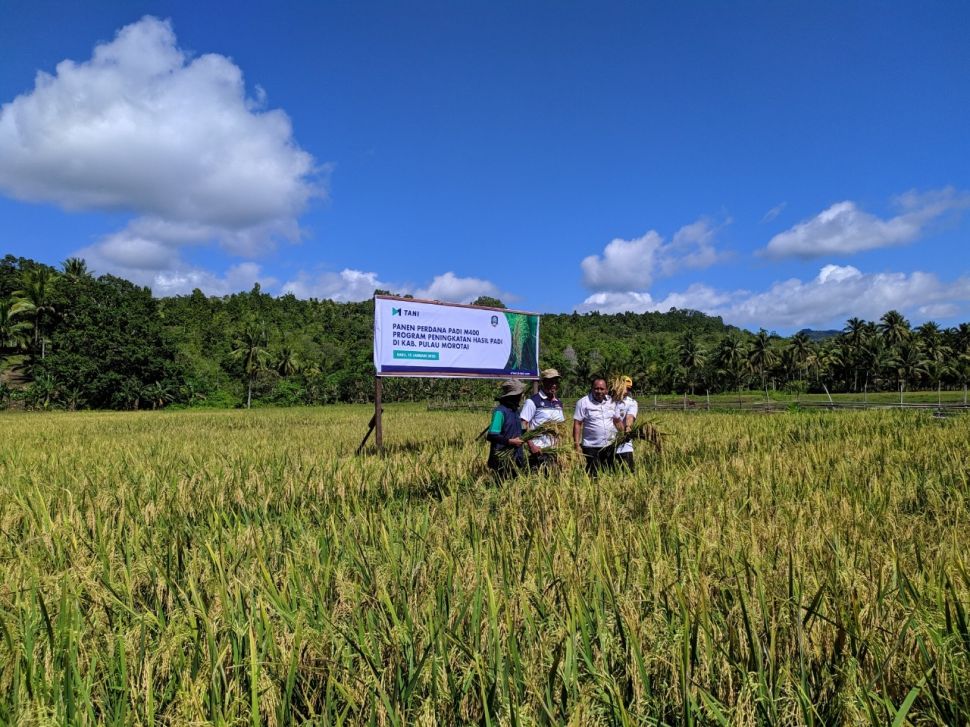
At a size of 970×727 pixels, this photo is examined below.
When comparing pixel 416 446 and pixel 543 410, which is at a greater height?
pixel 543 410

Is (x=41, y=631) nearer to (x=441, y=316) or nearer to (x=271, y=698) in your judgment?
(x=271, y=698)

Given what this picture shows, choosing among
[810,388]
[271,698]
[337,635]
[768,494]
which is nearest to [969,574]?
[768,494]

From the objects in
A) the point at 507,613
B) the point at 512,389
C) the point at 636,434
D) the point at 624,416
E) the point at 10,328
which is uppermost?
the point at 10,328

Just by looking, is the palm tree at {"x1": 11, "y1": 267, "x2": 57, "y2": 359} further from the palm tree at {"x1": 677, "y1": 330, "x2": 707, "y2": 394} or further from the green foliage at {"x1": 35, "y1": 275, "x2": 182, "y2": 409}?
the palm tree at {"x1": 677, "y1": 330, "x2": 707, "y2": 394}

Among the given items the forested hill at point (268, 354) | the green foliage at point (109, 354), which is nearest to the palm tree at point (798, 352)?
the forested hill at point (268, 354)

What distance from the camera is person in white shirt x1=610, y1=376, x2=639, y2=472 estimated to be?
5.90 meters

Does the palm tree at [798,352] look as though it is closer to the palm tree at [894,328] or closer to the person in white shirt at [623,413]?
the palm tree at [894,328]

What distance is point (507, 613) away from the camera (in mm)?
1774

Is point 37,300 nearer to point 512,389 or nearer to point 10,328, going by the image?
point 10,328

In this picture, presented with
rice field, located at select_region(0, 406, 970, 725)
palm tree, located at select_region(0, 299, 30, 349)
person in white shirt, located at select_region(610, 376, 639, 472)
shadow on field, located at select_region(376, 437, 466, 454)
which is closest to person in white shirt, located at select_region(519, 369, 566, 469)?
person in white shirt, located at select_region(610, 376, 639, 472)

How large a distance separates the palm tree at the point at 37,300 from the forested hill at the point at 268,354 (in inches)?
4.8

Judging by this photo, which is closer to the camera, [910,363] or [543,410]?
[543,410]

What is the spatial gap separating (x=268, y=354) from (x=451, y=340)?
56.5 metres

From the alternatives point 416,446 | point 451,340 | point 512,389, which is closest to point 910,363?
point 451,340
